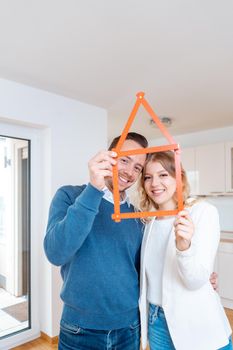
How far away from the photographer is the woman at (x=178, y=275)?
0.95 m

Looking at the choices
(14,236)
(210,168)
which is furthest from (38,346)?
(210,168)

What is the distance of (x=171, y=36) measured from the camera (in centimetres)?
166

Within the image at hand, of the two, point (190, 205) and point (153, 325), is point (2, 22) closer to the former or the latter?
point (190, 205)

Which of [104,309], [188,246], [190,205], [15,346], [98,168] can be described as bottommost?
[15,346]

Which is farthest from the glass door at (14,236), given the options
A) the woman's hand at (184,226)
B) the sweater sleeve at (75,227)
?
the woman's hand at (184,226)

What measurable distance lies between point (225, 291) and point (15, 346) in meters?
2.37

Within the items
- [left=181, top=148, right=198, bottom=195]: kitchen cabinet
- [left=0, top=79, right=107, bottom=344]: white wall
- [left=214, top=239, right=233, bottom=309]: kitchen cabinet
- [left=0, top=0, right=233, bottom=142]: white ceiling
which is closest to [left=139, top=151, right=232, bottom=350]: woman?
[left=0, top=0, right=233, bottom=142]: white ceiling

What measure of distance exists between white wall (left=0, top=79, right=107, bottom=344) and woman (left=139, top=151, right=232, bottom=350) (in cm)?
156

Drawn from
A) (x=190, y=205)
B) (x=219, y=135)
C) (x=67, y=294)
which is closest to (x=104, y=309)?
(x=67, y=294)

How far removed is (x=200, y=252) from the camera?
3.22 feet

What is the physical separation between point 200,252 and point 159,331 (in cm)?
40

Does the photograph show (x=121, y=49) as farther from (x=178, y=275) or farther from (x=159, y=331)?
(x=159, y=331)

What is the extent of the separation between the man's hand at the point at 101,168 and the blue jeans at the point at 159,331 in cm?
60

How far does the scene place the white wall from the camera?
2.47 meters
